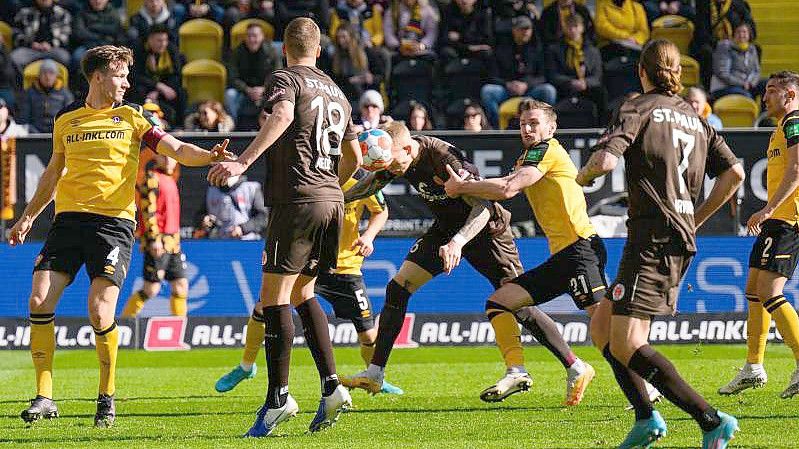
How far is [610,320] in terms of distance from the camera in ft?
24.4

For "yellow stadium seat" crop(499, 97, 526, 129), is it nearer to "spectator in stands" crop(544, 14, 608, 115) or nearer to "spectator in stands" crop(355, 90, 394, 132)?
"spectator in stands" crop(544, 14, 608, 115)

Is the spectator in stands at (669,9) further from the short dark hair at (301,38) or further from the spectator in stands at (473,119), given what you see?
the short dark hair at (301,38)

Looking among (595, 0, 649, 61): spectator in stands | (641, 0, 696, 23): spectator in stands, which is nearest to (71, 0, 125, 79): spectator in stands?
(595, 0, 649, 61): spectator in stands

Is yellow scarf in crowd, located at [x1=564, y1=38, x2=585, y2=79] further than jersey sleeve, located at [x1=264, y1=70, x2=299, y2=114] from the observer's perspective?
Yes

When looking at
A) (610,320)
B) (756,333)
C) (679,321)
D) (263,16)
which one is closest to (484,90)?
(263,16)

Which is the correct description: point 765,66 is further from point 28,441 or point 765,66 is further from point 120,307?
point 28,441

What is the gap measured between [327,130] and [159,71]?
12261 mm

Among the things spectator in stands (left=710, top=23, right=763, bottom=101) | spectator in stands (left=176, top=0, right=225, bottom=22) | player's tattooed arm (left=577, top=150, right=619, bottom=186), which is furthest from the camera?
spectator in stands (left=176, top=0, right=225, bottom=22)

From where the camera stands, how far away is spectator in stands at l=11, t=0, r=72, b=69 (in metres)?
21.0

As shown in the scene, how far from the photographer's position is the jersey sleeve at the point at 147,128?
8.89 metres

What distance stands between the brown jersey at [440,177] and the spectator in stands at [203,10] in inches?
492

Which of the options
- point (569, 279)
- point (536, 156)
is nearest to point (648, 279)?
point (536, 156)

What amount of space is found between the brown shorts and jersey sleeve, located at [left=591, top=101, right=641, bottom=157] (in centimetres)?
57

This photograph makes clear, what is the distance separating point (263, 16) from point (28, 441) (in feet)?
45.8
